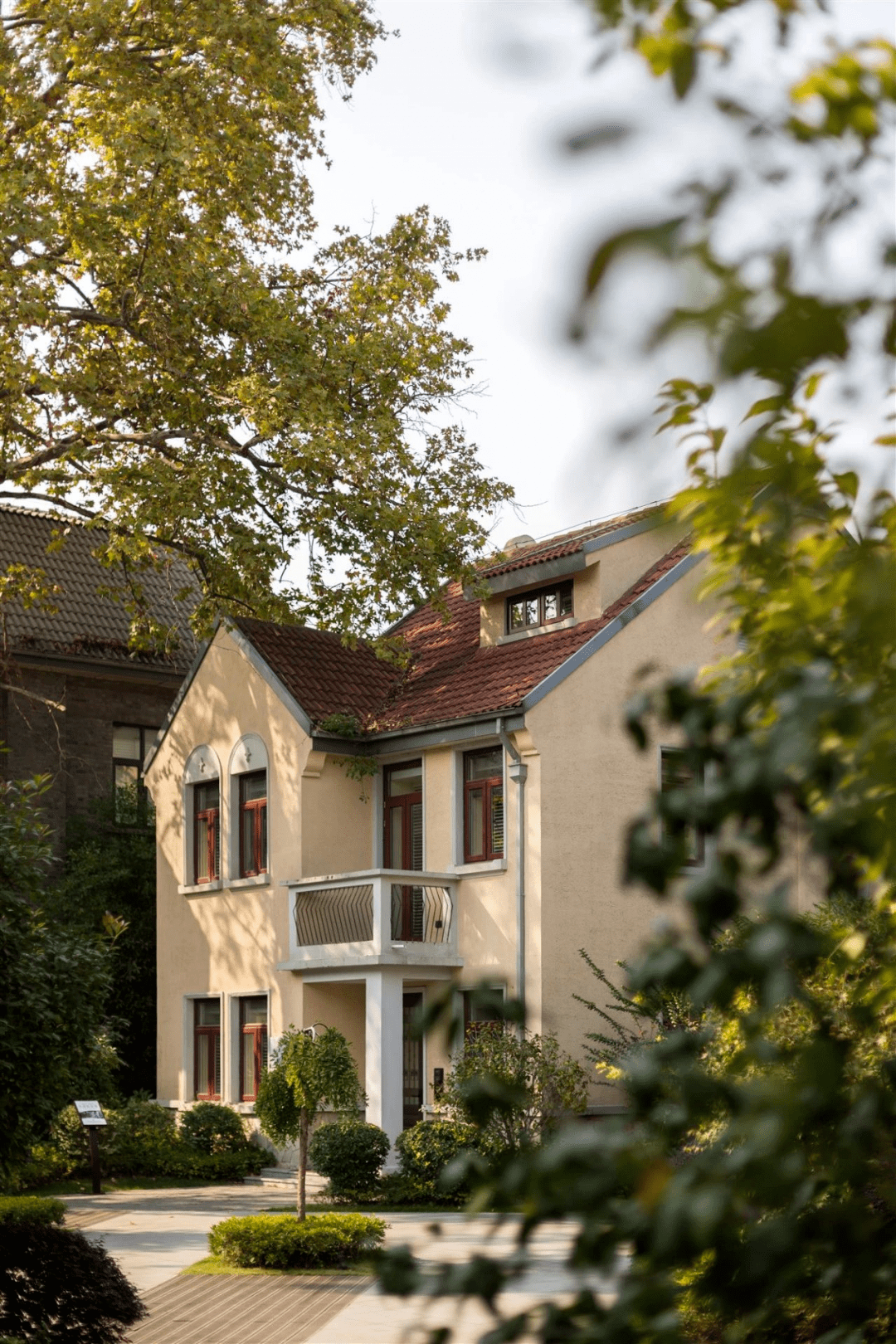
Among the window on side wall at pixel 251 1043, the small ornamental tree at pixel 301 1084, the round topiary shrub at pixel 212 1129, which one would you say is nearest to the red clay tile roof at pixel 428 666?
the window on side wall at pixel 251 1043

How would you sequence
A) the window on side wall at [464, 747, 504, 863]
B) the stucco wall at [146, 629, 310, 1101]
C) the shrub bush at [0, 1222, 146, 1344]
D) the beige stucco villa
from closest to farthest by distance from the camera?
the shrub bush at [0, 1222, 146, 1344]
the beige stucco villa
the window on side wall at [464, 747, 504, 863]
the stucco wall at [146, 629, 310, 1101]

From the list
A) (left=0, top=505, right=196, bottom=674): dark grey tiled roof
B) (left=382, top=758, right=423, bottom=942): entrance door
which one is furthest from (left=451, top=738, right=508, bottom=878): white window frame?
(left=0, top=505, right=196, bottom=674): dark grey tiled roof

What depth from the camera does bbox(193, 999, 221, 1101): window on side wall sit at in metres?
29.2

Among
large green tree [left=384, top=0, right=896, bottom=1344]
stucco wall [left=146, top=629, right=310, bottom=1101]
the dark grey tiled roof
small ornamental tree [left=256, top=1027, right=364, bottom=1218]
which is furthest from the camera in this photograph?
the dark grey tiled roof

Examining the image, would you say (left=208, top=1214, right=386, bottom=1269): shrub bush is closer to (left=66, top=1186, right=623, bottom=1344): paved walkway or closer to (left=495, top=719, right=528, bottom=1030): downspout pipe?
(left=66, top=1186, right=623, bottom=1344): paved walkway

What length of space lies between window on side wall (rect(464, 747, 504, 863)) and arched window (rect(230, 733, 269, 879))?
155 inches

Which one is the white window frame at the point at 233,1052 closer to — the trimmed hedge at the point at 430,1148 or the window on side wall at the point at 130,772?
the trimmed hedge at the point at 430,1148

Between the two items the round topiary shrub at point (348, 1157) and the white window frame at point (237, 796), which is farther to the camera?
the white window frame at point (237, 796)

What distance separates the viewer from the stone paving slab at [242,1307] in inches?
502

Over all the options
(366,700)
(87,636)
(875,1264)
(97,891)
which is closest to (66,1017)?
(875,1264)

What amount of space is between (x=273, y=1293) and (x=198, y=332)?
518 inches

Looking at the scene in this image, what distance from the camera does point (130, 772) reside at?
34.9m

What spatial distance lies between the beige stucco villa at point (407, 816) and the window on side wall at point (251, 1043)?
4 cm

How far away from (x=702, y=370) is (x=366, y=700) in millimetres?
26893
